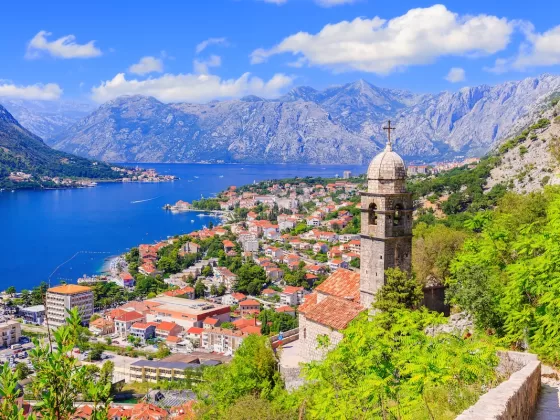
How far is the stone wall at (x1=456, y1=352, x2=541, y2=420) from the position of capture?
3479 millimetres

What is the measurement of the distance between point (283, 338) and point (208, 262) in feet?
133

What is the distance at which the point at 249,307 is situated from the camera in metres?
39.4

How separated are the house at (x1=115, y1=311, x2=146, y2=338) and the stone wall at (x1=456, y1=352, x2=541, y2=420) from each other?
3320cm

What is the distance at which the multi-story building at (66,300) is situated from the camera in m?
39.0

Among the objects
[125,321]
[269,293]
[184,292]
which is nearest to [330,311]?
[125,321]

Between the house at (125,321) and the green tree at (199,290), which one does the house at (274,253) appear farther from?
the house at (125,321)

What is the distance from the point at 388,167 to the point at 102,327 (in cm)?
3016

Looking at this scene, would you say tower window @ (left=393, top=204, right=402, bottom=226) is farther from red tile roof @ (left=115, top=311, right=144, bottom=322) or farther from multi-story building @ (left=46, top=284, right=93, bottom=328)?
multi-story building @ (left=46, top=284, right=93, bottom=328)

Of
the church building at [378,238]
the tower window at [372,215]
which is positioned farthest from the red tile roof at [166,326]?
the tower window at [372,215]

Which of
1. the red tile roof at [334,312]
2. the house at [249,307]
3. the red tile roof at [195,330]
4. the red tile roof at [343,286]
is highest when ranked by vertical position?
the red tile roof at [343,286]

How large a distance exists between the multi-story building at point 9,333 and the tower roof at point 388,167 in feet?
101

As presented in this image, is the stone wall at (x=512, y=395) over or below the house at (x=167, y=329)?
over

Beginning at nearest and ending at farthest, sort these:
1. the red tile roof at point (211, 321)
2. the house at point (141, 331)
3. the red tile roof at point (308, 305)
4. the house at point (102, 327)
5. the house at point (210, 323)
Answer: the red tile roof at point (308, 305), the house at point (210, 323), the red tile roof at point (211, 321), the house at point (141, 331), the house at point (102, 327)

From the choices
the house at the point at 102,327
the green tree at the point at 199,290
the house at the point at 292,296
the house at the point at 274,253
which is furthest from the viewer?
the house at the point at 274,253
